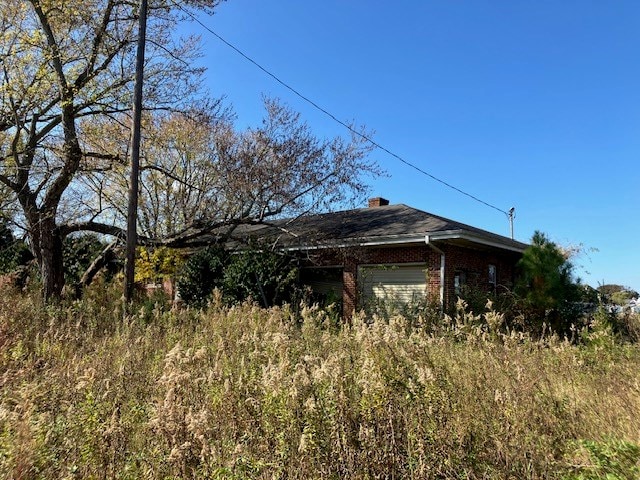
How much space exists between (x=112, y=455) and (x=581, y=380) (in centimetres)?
456

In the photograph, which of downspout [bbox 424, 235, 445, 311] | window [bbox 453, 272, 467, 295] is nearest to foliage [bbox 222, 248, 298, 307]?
downspout [bbox 424, 235, 445, 311]

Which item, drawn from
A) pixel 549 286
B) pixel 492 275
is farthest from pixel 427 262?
pixel 492 275

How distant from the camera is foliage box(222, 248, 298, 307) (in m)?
14.6

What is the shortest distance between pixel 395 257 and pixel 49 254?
941cm

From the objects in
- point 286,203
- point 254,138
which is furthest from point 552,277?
point 254,138

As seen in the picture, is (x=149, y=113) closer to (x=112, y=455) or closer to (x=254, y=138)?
(x=254, y=138)

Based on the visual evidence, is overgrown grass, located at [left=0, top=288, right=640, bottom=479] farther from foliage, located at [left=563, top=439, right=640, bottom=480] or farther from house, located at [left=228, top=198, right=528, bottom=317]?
house, located at [left=228, top=198, right=528, bottom=317]

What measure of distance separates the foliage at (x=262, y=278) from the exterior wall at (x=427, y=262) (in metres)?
1.33

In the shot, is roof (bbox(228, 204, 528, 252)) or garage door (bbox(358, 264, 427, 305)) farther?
garage door (bbox(358, 264, 427, 305))

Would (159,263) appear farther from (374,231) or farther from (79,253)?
(374,231)

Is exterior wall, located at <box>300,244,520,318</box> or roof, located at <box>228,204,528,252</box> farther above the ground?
roof, located at <box>228,204,528,252</box>

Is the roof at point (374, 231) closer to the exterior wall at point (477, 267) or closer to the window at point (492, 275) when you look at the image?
the exterior wall at point (477, 267)

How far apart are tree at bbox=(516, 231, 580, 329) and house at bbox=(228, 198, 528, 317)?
1.26 meters

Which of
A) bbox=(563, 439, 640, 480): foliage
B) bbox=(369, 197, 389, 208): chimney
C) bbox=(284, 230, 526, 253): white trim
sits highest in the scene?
bbox=(369, 197, 389, 208): chimney
